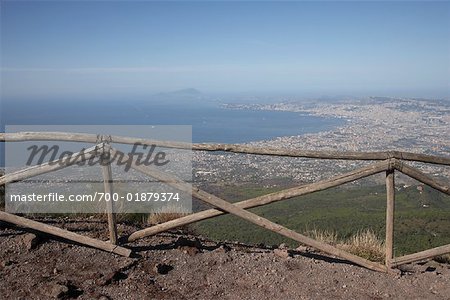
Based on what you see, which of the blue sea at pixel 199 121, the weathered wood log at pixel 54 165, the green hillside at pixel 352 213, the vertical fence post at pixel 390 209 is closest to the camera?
the weathered wood log at pixel 54 165

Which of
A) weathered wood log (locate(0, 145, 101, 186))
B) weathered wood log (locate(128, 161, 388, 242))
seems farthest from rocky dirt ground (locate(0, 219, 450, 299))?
weathered wood log (locate(0, 145, 101, 186))

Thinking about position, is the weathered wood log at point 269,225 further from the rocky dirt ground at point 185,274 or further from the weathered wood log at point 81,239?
the weathered wood log at point 81,239

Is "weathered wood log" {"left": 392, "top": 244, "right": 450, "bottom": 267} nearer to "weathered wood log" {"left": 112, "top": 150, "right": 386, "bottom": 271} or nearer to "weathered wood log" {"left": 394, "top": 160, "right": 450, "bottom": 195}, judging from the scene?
"weathered wood log" {"left": 112, "top": 150, "right": 386, "bottom": 271}

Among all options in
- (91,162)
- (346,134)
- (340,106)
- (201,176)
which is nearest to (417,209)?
(201,176)

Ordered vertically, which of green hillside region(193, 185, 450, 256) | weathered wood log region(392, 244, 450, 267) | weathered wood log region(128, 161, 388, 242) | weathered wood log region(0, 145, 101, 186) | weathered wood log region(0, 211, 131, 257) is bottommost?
green hillside region(193, 185, 450, 256)

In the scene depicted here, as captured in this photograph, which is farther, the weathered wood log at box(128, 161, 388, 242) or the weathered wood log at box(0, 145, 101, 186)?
the weathered wood log at box(128, 161, 388, 242)

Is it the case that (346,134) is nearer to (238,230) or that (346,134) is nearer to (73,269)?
(238,230)

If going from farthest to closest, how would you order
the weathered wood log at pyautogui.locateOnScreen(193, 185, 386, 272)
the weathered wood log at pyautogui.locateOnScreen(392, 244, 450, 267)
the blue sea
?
the blue sea, the weathered wood log at pyautogui.locateOnScreen(392, 244, 450, 267), the weathered wood log at pyautogui.locateOnScreen(193, 185, 386, 272)

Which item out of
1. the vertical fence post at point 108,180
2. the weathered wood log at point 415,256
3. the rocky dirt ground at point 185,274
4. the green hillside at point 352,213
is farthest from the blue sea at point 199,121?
the vertical fence post at point 108,180

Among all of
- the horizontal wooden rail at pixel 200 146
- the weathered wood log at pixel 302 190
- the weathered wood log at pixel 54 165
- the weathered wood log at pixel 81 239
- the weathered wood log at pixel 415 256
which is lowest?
the weathered wood log at pixel 415 256
